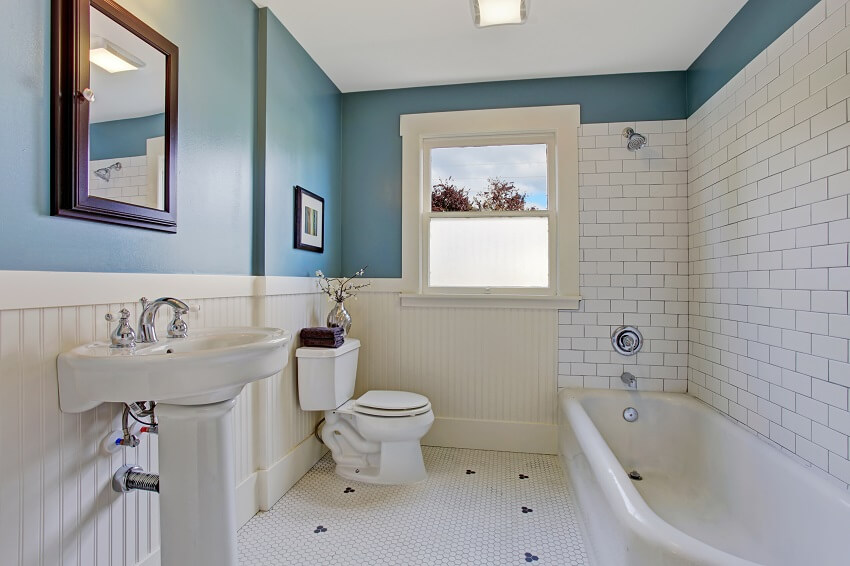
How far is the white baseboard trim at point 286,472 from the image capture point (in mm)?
1921

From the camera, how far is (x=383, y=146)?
2779 millimetres

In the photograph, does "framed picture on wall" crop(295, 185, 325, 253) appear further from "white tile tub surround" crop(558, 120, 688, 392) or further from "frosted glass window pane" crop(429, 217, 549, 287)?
"white tile tub surround" crop(558, 120, 688, 392)

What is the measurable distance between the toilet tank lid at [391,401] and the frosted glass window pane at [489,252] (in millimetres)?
791

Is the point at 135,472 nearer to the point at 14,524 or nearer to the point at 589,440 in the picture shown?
the point at 14,524

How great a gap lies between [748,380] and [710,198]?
3.11 feet

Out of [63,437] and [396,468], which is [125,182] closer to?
[63,437]

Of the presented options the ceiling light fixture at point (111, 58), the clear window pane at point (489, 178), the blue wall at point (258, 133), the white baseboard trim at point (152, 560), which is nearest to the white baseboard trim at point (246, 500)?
the white baseboard trim at point (152, 560)

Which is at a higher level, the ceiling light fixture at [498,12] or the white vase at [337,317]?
the ceiling light fixture at [498,12]

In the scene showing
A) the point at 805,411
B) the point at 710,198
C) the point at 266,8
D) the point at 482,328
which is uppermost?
the point at 266,8

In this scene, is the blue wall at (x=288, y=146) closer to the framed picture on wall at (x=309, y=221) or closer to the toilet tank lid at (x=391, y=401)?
the framed picture on wall at (x=309, y=221)

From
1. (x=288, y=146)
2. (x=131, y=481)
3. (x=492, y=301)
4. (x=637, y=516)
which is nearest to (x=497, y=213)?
(x=492, y=301)

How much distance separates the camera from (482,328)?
2641mm

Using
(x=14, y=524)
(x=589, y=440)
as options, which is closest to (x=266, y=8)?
(x=14, y=524)

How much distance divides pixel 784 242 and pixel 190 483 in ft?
7.40
